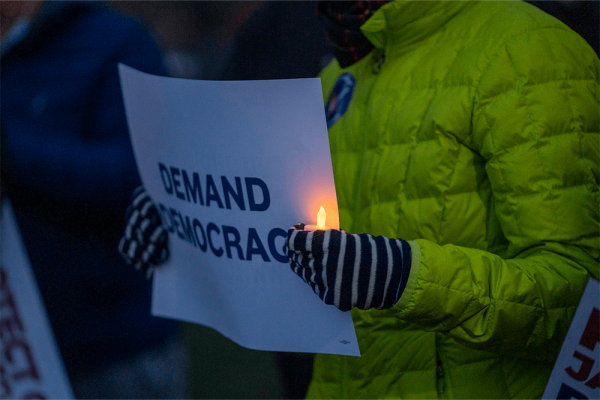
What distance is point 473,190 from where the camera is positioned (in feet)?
2.89

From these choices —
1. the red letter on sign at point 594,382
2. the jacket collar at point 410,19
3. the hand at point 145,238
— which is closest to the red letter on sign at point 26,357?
the hand at point 145,238

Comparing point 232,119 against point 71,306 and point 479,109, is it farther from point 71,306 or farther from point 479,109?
point 71,306

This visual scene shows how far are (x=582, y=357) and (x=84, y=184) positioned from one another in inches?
52.6

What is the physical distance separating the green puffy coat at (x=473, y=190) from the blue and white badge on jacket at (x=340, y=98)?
0.07m

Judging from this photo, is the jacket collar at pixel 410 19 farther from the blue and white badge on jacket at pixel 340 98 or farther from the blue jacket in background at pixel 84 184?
the blue jacket in background at pixel 84 184

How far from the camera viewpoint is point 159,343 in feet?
5.76

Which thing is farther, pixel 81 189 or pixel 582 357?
pixel 81 189

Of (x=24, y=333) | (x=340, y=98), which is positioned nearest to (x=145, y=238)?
(x=24, y=333)

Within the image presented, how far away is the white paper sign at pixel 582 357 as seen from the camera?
0.79 m

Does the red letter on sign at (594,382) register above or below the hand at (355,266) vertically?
below

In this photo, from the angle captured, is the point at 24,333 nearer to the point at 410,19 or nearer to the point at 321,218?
the point at 321,218

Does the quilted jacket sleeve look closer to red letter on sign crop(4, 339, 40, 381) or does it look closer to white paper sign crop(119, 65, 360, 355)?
white paper sign crop(119, 65, 360, 355)

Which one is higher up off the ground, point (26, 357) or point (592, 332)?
point (592, 332)

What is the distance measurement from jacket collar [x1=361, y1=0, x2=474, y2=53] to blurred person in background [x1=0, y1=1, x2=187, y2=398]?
95 centimetres
